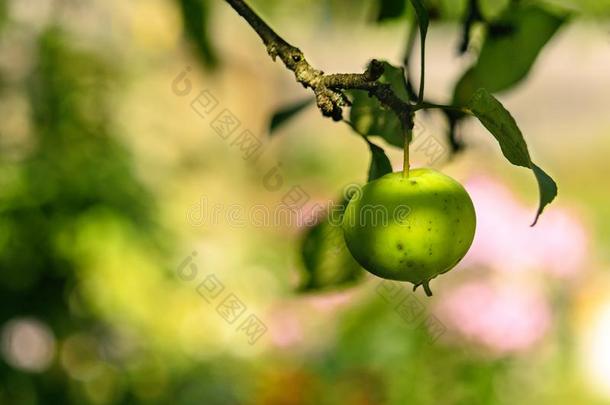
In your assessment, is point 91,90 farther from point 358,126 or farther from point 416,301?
point 358,126

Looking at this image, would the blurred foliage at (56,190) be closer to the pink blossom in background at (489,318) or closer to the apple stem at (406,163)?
the pink blossom in background at (489,318)

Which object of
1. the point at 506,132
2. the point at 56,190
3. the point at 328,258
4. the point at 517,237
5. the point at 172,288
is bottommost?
the point at 517,237

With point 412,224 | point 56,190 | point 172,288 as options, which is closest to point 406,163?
point 412,224

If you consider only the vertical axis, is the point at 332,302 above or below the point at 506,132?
below

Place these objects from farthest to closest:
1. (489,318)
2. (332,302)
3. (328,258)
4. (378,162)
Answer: (332,302) → (489,318) → (328,258) → (378,162)

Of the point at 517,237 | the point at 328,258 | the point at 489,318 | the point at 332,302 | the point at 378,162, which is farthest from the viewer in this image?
the point at 332,302

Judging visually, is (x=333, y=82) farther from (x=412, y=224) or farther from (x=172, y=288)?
(x=172, y=288)

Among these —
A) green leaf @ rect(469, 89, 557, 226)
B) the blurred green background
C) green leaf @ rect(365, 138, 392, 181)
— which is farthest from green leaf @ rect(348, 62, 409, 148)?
the blurred green background
